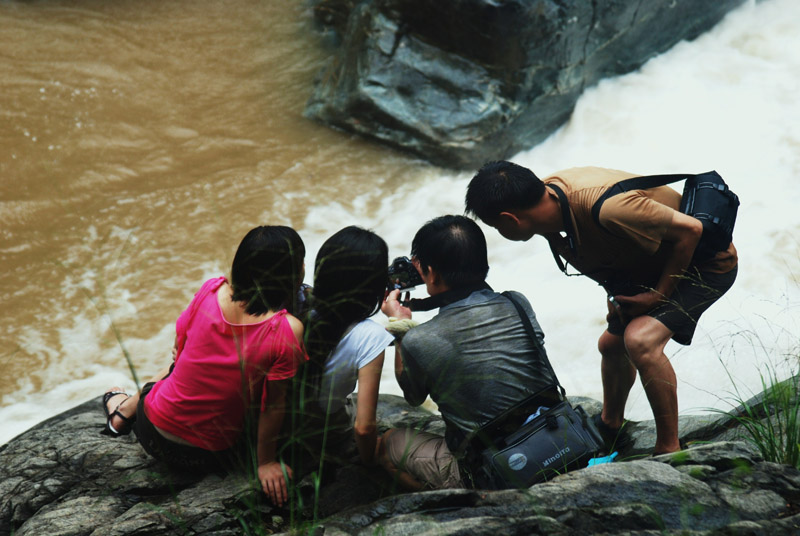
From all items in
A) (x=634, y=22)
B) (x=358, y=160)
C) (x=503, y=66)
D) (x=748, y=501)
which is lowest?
(x=748, y=501)

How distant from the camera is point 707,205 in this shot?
8.87ft

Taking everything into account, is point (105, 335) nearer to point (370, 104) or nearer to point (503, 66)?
point (370, 104)

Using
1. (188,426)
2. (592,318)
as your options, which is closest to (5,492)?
(188,426)

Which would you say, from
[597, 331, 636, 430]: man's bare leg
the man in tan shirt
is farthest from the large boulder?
the man in tan shirt

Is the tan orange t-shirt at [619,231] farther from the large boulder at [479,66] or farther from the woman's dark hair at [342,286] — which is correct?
the large boulder at [479,66]

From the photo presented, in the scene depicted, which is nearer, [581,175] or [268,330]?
[268,330]

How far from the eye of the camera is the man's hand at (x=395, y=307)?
279 cm

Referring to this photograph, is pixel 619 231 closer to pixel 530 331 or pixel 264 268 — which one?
pixel 530 331

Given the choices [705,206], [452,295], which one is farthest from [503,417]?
[705,206]

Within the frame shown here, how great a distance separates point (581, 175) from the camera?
9.13ft

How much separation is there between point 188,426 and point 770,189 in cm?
499

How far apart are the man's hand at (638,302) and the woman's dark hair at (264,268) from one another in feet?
4.41

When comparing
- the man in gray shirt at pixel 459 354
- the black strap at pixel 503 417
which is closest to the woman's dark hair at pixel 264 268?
the man in gray shirt at pixel 459 354

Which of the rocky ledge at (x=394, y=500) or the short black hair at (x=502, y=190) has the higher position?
the short black hair at (x=502, y=190)
